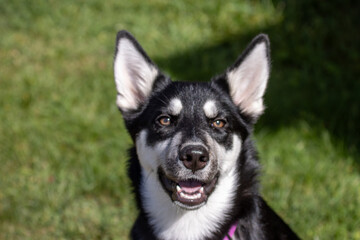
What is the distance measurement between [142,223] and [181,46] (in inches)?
188

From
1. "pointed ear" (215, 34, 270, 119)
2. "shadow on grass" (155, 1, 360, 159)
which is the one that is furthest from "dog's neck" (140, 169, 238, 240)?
"shadow on grass" (155, 1, 360, 159)

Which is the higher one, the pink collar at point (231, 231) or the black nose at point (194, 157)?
the black nose at point (194, 157)

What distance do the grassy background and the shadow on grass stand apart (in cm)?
2

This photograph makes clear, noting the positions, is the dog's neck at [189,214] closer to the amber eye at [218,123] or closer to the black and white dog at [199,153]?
the black and white dog at [199,153]

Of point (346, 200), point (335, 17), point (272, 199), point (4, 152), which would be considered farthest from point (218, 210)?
point (335, 17)

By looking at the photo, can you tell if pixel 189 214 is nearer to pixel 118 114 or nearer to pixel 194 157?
pixel 194 157

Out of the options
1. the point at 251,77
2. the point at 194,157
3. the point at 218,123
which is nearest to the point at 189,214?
the point at 194,157

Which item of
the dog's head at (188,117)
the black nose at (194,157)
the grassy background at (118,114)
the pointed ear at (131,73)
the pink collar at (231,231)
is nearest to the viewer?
the black nose at (194,157)

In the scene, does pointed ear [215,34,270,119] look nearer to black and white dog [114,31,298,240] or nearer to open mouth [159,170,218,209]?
Answer: black and white dog [114,31,298,240]

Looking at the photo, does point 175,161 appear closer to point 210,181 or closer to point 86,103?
point 210,181

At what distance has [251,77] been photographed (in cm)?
360

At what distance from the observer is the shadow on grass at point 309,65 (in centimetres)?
587

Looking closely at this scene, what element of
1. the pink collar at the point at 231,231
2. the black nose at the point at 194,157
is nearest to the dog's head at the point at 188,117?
the black nose at the point at 194,157

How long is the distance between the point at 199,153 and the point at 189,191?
0.33m
